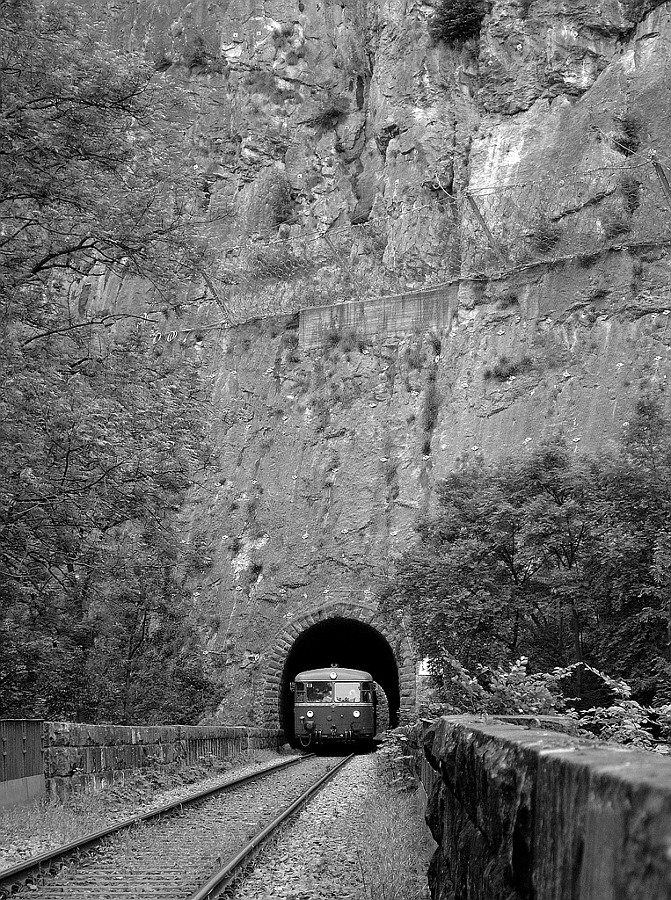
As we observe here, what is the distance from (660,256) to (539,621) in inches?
834

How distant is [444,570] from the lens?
66.3 feet

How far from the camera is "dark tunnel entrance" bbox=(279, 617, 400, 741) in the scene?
121 feet

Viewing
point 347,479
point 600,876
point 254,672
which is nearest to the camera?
point 600,876

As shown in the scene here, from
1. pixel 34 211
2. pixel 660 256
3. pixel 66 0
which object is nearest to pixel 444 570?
pixel 34 211

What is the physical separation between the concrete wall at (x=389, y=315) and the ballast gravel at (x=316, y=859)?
88.4 feet

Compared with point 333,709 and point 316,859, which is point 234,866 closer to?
point 316,859

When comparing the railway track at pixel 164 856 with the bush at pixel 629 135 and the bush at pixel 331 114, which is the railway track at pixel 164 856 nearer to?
the bush at pixel 629 135

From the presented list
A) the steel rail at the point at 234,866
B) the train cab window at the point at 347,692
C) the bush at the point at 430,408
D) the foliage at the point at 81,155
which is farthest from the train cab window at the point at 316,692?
the foliage at the point at 81,155

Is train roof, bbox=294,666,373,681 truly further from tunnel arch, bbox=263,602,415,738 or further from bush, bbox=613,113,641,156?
bush, bbox=613,113,641,156

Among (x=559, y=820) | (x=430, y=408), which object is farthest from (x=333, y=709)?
(x=559, y=820)

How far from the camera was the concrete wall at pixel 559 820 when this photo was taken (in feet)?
5.18

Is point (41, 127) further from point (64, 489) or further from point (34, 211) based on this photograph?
point (64, 489)

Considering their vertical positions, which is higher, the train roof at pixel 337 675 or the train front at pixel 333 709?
the train roof at pixel 337 675

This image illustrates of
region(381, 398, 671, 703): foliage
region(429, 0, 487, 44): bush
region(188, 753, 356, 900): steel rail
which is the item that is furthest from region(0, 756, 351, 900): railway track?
region(429, 0, 487, 44): bush
